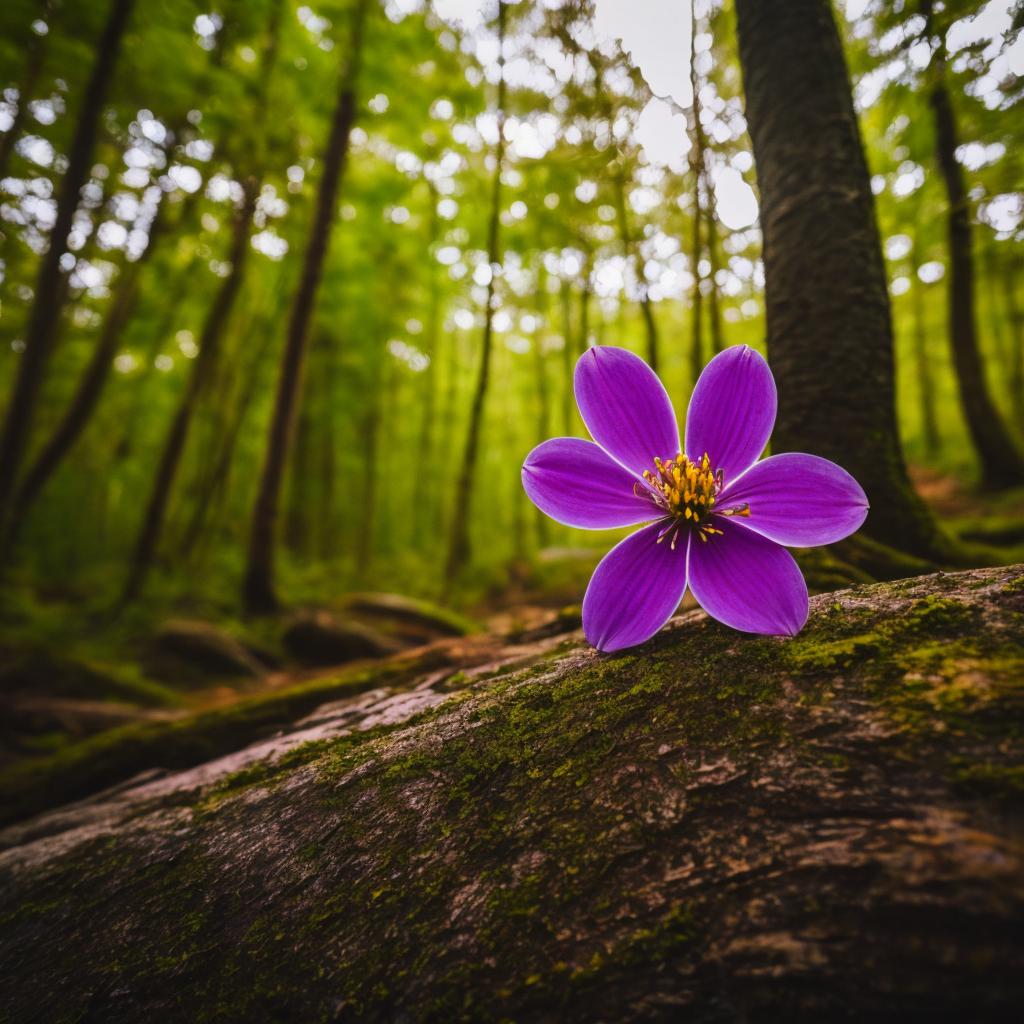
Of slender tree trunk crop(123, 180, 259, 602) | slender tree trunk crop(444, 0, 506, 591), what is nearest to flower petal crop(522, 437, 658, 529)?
slender tree trunk crop(444, 0, 506, 591)

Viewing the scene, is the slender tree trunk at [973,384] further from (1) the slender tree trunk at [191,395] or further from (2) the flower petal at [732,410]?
(1) the slender tree trunk at [191,395]

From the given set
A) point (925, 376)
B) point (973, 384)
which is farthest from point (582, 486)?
point (925, 376)

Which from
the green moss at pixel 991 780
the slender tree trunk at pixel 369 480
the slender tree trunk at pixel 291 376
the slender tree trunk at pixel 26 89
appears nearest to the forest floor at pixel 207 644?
the slender tree trunk at pixel 291 376

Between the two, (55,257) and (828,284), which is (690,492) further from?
(55,257)

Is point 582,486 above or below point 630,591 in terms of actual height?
above

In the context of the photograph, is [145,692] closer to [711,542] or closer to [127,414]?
[711,542]

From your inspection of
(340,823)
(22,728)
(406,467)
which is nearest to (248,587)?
(22,728)
